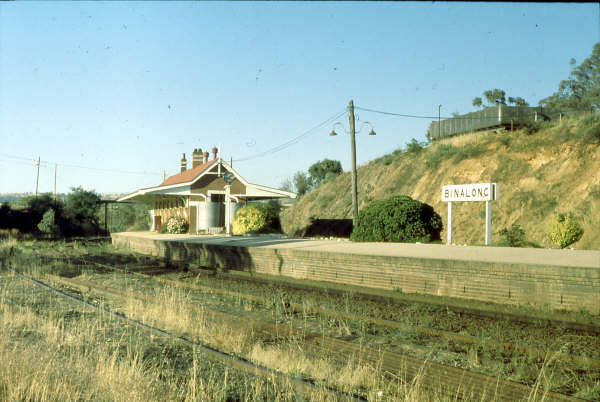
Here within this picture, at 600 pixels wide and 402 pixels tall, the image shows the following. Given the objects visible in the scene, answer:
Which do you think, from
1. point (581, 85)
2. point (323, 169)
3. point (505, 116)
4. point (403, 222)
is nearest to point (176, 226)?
point (403, 222)

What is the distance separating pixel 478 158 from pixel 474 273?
2721cm

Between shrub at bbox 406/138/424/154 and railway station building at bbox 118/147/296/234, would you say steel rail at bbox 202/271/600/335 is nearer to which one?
railway station building at bbox 118/147/296/234

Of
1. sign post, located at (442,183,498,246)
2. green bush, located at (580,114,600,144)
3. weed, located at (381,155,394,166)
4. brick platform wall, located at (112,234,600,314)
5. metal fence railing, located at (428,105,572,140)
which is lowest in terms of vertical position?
brick platform wall, located at (112,234,600,314)

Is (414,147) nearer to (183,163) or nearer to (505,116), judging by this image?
(505,116)

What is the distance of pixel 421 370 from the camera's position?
5648 millimetres

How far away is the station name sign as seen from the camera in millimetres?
19938

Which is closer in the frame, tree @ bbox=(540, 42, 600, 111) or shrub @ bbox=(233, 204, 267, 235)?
shrub @ bbox=(233, 204, 267, 235)

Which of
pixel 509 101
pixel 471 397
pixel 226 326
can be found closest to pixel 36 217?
pixel 226 326

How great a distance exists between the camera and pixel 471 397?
4.75 meters

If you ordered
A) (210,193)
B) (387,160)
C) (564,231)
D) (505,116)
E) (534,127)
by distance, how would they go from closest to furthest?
(564,231)
(534,127)
(210,193)
(505,116)
(387,160)

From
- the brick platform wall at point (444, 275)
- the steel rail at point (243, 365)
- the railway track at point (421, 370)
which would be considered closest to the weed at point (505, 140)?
the brick platform wall at point (444, 275)

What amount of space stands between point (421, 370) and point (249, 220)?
23.5 metres

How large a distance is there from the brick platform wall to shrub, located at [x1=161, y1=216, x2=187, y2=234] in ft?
54.7

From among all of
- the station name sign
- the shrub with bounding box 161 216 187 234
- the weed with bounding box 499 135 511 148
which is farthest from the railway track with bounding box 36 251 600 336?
the weed with bounding box 499 135 511 148
